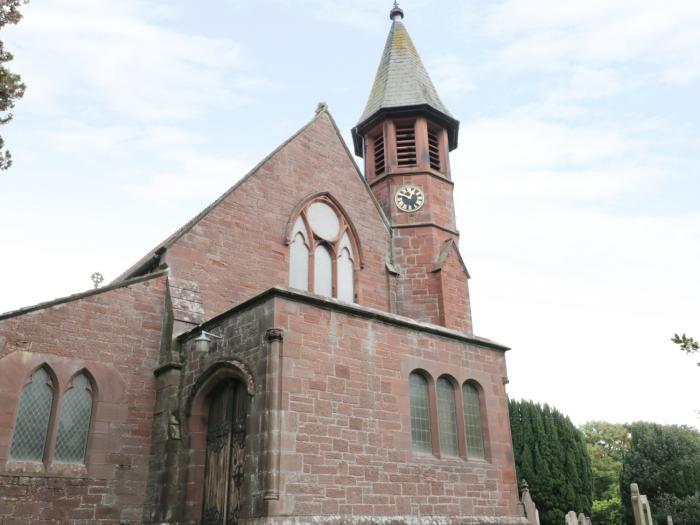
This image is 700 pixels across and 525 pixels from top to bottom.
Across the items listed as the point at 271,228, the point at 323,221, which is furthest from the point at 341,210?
the point at 271,228

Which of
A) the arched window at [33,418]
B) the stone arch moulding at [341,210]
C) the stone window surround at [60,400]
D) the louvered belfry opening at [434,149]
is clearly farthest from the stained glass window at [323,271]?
the arched window at [33,418]

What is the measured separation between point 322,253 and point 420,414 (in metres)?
6.12

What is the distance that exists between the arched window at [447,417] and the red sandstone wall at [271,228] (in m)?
4.62

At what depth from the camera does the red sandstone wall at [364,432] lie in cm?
1016

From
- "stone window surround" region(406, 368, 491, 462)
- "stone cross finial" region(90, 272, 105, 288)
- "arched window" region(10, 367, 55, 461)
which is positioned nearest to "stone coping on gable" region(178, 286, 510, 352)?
"stone window surround" region(406, 368, 491, 462)

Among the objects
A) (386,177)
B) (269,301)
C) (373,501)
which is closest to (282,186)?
(386,177)

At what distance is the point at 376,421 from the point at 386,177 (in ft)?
34.5

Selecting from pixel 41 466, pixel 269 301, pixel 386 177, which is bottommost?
pixel 41 466

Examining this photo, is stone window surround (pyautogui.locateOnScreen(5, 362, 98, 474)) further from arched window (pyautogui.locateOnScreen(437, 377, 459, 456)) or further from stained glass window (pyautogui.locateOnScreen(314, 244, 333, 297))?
arched window (pyautogui.locateOnScreen(437, 377, 459, 456))

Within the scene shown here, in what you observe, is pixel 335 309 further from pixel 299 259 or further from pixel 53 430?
pixel 53 430

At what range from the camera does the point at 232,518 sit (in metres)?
10.5

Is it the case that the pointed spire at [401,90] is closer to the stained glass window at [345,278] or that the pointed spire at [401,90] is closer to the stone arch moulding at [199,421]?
the stained glass window at [345,278]

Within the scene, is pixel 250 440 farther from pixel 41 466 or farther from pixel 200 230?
pixel 200 230

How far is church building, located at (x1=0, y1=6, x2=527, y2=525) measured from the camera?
1041 cm
